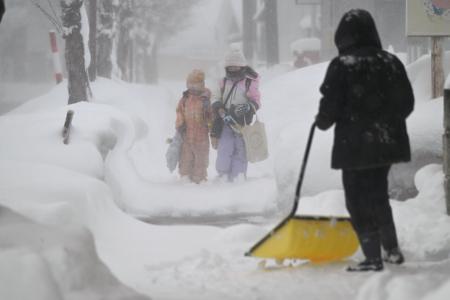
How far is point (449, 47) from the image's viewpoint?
24812 millimetres

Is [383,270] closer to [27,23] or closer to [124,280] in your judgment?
[124,280]

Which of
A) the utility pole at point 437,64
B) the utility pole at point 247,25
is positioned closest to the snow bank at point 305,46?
the utility pole at point 247,25

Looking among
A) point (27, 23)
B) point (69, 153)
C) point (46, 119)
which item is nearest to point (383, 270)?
point (69, 153)

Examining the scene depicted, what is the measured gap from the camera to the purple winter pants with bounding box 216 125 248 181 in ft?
36.2

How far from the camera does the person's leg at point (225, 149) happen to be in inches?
435

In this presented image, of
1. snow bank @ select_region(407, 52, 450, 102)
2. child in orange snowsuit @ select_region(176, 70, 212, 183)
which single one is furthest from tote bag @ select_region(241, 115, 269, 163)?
snow bank @ select_region(407, 52, 450, 102)

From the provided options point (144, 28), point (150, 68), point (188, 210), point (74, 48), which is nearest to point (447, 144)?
point (188, 210)

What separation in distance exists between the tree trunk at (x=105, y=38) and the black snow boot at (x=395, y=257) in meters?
19.6

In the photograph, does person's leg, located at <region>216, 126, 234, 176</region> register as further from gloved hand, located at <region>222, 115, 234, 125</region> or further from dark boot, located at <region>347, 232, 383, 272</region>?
dark boot, located at <region>347, 232, 383, 272</region>

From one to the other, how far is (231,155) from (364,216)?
6379 mm

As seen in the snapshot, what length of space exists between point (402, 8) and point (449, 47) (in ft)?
6.52

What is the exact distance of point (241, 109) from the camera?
1102 cm

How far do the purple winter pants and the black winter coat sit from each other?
631 cm

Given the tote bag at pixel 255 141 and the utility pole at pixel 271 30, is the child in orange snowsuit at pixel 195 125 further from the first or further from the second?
the utility pole at pixel 271 30
